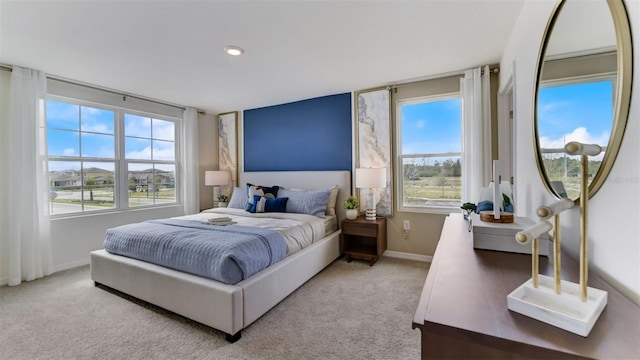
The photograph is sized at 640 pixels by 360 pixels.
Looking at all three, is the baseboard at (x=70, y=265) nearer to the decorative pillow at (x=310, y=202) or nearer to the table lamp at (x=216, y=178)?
the table lamp at (x=216, y=178)

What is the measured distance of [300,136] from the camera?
426 centimetres

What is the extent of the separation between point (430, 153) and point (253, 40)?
8.20 ft

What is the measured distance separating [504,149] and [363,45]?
192 centimetres

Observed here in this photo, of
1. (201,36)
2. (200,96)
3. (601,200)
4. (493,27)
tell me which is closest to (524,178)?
(601,200)

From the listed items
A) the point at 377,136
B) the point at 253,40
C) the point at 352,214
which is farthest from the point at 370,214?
the point at 253,40

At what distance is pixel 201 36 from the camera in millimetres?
2273

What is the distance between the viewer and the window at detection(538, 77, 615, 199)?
2.76 ft

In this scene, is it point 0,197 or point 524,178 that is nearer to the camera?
point 524,178

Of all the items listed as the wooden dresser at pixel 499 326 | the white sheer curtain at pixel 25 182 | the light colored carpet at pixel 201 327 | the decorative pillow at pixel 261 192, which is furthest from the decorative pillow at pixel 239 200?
the wooden dresser at pixel 499 326

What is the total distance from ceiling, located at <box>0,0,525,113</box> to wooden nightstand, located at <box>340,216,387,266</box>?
184 centimetres

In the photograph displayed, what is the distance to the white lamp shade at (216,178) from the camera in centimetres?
460

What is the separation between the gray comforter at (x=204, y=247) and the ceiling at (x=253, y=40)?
174 centimetres

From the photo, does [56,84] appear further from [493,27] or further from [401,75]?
[493,27]

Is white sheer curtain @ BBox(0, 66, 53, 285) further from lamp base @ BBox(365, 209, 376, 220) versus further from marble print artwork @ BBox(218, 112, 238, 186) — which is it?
lamp base @ BBox(365, 209, 376, 220)
